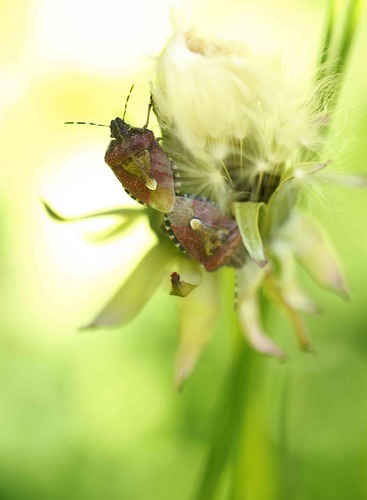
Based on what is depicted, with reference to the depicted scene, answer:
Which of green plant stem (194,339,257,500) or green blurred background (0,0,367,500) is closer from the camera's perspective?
green plant stem (194,339,257,500)

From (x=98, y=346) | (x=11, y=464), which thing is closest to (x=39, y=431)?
(x=11, y=464)

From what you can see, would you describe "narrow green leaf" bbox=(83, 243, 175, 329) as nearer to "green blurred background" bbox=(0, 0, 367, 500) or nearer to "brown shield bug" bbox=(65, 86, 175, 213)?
"brown shield bug" bbox=(65, 86, 175, 213)

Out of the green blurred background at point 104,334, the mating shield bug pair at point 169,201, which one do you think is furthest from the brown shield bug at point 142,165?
the green blurred background at point 104,334

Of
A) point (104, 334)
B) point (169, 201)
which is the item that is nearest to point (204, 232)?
point (169, 201)

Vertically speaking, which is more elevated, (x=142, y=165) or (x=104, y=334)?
(x=142, y=165)

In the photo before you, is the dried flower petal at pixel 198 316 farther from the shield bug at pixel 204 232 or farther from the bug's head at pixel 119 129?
the bug's head at pixel 119 129

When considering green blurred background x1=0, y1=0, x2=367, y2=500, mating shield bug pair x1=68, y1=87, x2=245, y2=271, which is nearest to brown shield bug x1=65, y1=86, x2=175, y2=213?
mating shield bug pair x1=68, y1=87, x2=245, y2=271

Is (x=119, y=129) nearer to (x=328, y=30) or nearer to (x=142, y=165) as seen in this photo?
(x=142, y=165)
